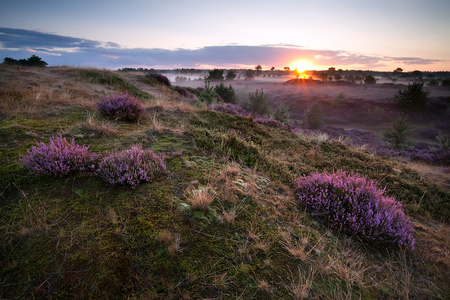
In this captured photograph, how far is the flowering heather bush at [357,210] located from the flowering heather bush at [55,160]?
13.5ft

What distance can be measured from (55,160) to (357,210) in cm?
525

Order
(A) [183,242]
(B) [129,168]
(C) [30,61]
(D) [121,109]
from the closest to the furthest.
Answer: (A) [183,242] < (B) [129,168] < (D) [121,109] < (C) [30,61]

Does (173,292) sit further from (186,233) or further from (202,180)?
(202,180)

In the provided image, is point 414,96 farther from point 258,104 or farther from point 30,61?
point 30,61

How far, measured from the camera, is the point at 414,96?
3691cm

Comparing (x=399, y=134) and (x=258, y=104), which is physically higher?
(x=258, y=104)

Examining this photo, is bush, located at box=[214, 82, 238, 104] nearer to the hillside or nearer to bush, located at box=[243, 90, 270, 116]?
bush, located at box=[243, 90, 270, 116]

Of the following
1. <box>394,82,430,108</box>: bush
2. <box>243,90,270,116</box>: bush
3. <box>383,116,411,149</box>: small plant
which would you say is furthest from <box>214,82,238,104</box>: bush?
<box>394,82,430,108</box>: bush

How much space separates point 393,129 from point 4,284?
1092 inches

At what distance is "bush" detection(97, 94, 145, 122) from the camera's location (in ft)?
21.5

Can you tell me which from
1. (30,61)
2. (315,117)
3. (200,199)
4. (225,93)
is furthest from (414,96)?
(30,61)

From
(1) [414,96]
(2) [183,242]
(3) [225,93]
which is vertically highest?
(1) [414,96]

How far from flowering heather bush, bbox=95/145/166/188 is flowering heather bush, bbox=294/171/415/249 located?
2857 mm

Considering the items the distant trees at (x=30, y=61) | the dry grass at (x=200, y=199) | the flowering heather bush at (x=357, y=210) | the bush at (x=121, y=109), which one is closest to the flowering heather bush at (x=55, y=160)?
the dry grass at (x=200, y=199)
